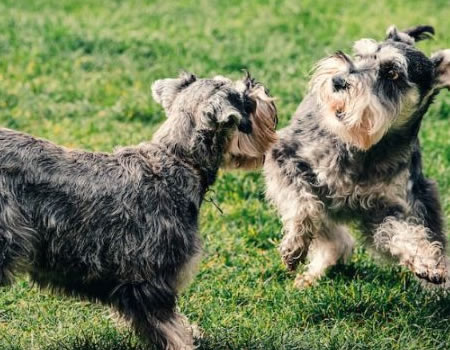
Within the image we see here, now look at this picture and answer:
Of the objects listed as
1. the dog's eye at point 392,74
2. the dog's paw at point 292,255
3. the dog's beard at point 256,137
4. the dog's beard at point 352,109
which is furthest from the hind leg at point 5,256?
the dog's eye at point 392,74

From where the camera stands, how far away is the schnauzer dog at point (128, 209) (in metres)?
5.38

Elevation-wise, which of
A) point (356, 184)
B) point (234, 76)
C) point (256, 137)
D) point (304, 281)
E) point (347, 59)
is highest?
point (347, 59)

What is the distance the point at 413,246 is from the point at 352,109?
1.04 meters

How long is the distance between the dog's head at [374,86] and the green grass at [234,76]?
4.11 ft

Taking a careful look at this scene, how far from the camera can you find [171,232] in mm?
5625

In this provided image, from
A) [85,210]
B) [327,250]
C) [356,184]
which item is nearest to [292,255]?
[327,250]

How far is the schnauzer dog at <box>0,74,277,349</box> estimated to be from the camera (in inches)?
212

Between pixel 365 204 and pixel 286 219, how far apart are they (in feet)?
2.02

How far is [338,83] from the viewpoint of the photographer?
645cm

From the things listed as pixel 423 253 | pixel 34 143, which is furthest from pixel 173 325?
pixel 423 253

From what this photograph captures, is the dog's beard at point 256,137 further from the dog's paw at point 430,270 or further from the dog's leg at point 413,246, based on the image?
the dog's paw at point 430,270

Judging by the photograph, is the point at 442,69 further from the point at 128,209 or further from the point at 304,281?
the point at 128,209

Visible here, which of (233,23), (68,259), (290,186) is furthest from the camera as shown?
(233,23)

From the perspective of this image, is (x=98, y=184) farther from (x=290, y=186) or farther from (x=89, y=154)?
(x=290, y=186)
